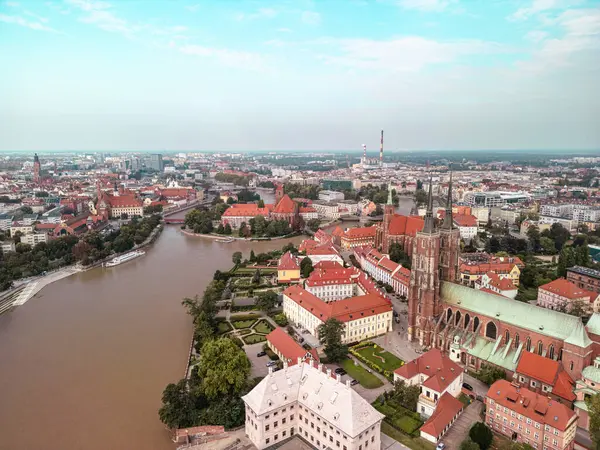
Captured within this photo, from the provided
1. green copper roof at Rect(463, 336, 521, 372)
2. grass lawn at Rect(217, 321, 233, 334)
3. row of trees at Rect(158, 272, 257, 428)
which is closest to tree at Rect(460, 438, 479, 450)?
green copper roof at Rect(463, 336, 521, 372)

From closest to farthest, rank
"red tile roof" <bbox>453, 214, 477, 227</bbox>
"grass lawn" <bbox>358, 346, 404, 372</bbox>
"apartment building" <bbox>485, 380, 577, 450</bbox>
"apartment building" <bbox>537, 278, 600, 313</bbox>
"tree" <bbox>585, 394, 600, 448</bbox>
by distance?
"tree" <bbox>585, 394, 600, 448</bbox> < "apartment building" <bbox>485, 380, 577, 450</bbox> < "grass lawn" <bbox>358, 346, 404, 372</bbox> < "apartment building" <bbox>537, 278, 600, 313</bbox> < "red tile roof" <bbox>453, 214, 477, 227</bbox>

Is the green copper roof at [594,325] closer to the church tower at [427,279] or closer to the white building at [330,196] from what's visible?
the church tower at [427,279]

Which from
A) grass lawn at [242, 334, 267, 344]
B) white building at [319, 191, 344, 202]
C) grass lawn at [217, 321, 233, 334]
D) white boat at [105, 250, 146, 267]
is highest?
white building at [319, 191, 344, 202]

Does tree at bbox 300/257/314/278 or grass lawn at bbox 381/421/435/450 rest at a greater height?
tree at bbox 300/257/314/278

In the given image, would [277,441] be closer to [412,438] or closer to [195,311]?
[412,438]

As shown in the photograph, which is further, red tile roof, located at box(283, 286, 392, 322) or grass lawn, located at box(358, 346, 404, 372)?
red tile roof, located at box(283, 286, 392, 322)

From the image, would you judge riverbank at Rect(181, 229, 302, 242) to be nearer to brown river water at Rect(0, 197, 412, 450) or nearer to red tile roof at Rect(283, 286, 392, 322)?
brown river water at Rect(0, 197, 412, 450)

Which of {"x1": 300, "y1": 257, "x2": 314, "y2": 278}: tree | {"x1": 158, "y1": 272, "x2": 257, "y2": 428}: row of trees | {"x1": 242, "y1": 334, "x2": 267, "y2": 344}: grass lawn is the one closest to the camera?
{"x1": 158, "y1": 272, "x2": 257, "y2": 428}: row of trees
